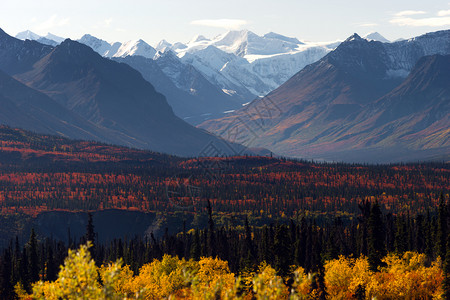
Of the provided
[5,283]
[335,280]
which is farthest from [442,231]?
[5,283]

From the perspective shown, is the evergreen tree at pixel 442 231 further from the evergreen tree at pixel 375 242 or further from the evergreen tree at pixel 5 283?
the evergreen tree at pixel 5 283

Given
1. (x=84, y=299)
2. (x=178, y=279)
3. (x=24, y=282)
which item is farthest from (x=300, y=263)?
(x=84, y=299)

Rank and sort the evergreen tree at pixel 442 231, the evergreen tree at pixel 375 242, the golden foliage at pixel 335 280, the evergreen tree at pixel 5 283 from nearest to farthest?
the golden foliage at pixel 335 280, the evergreen tree at pixel 375 242, the evergreen tree at pixel 442 231, the evergreen tree at pixel 5 283

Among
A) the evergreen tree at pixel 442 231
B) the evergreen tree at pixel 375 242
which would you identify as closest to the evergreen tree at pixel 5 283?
the evergreen tree at pixel 375 242

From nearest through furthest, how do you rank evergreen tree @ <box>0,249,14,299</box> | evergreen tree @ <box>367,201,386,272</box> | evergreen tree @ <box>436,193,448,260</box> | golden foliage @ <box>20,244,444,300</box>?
golden foliage @ <box>20,244,444,300</box> → evergreen tree @ <box>367,201,386,272</box> → evergreen tree @ <box>436,193,448,260</box> → evergreen tree @ <box>0,249,14,299</box>

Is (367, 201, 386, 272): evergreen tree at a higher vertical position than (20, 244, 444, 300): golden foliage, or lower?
higher

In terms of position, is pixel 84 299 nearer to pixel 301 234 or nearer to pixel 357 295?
pixel 357 295

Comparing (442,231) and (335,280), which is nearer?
(335,280)

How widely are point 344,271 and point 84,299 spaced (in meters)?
109

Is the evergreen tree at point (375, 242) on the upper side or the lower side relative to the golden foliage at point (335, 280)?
upper

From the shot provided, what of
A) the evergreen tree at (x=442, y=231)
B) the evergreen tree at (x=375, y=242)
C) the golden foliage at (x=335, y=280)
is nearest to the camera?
the golden foliage at (x=335, y=280)

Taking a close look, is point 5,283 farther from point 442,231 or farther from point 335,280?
point 442,231

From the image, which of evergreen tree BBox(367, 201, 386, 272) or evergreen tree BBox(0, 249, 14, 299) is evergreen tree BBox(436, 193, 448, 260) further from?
evergreen tree BBox(0, 249, 14, 299)

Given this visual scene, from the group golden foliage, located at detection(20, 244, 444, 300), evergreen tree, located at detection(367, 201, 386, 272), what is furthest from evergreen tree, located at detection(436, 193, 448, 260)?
evergreen tree, located at detection(367, 201, 386, 272)
